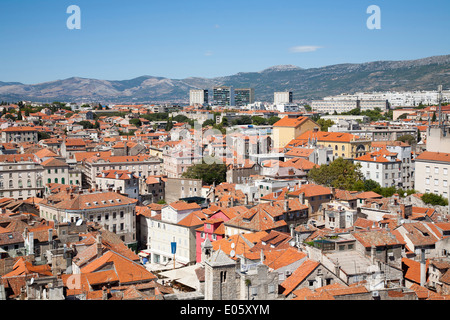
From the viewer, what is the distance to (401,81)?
344 ft

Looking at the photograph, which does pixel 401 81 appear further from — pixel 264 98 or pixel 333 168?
pixel 333 168

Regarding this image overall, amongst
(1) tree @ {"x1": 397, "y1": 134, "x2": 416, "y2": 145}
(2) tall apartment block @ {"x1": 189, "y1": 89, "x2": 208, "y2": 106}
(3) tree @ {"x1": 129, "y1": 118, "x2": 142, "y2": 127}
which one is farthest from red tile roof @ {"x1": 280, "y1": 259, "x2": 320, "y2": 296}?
(2) tall apartment block @ {"x1": 189, "y1": 89, "x2": 208, "y2": 106}

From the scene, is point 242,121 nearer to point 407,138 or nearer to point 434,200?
point 407,138

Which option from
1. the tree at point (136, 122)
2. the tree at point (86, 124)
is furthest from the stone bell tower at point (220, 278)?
the tree at point (136, 122)

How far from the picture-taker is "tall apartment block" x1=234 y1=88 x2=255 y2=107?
128 m

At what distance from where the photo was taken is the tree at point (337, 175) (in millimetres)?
28062

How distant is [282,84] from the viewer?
157125 mm

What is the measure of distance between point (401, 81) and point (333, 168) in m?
82.6

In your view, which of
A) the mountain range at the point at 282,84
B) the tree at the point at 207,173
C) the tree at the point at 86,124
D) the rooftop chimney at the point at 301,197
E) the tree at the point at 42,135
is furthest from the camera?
the mountain range at the point at 282,84

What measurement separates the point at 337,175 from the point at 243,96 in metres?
102

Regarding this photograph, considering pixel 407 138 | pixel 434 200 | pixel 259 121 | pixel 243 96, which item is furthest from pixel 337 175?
pixel 243 96

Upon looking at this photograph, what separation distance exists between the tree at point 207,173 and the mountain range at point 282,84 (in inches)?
1330

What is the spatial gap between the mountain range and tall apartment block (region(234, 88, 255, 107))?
1560cm

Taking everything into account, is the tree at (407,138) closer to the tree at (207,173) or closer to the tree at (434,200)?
the tree at (207,173)
